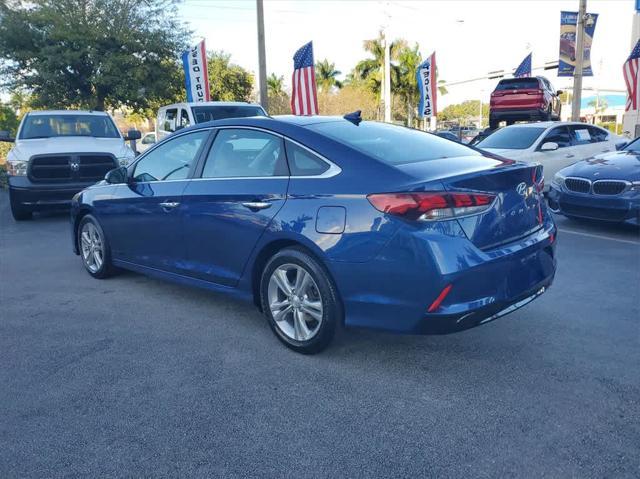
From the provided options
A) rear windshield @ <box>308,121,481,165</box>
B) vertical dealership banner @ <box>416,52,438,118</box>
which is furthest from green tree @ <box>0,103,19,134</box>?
rear windshield @ <box>308,121,481,165</box>

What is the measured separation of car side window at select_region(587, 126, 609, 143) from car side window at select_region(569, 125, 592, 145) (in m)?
0.14

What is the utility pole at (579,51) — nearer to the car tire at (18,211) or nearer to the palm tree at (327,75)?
the car tire at (18,211)

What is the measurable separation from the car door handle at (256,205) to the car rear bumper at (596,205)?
551 centimetres

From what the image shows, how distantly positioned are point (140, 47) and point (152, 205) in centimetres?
1767

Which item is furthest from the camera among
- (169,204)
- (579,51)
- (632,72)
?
(579,51)

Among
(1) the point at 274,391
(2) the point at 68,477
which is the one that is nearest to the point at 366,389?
(1) the point at 274,391

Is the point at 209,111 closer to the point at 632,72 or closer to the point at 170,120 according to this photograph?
the point at 170,120

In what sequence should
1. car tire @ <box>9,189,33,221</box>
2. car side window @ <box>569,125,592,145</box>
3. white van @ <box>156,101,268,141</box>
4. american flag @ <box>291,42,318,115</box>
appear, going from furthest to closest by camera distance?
american flag @ <box>291,42,318,115</box> < white van @ <box>156,101,268,141</box> < car side window @ <box>569,125,592,145</box> < car tire @ <box>9,189,33,221</box>

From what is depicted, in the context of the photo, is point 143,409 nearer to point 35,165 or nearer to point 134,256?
point 134,256

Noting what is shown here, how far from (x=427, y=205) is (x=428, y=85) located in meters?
21.8

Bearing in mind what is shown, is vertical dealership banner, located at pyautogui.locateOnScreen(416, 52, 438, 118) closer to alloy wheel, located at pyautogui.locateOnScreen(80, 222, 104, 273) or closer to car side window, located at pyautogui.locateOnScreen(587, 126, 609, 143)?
car side window, located at pyautogui.locateOnScreen(587, 126, 609, 143)

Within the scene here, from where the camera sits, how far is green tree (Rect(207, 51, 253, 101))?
114 ft

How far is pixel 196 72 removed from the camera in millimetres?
17109

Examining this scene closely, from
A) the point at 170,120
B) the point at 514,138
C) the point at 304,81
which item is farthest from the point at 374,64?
the point at 514,138
